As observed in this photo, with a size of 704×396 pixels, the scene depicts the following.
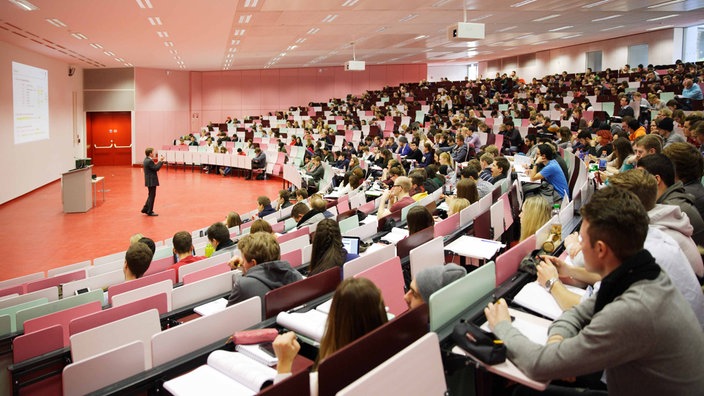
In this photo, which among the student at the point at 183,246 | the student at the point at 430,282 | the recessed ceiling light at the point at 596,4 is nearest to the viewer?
the student at the point at 430,282

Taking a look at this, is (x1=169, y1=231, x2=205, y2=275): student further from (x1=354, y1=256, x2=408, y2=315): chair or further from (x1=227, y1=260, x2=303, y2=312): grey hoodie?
(x1=354, y1=256, x2=408, y2=315): chair

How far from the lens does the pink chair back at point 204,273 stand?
13.6 feet

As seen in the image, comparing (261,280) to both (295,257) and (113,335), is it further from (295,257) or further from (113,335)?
(295,257)

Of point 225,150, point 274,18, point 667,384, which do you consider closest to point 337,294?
point 667,384

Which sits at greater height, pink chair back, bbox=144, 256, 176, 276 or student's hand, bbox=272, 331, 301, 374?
student's hand, bbox=272, 331, 301, 374

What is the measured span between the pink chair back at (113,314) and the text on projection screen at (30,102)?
13.0 metres

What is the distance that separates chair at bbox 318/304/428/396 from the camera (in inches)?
70.9

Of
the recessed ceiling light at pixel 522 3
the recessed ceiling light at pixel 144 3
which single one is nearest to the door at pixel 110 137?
the recessed ceiling light at pixel 144 3

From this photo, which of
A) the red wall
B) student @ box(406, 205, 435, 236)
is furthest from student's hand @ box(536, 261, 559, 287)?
the red wall

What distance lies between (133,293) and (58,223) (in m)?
8.60

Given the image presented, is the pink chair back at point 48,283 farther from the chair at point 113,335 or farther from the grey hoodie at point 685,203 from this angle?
the grey hoodie at point 685,203

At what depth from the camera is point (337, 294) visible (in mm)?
1996

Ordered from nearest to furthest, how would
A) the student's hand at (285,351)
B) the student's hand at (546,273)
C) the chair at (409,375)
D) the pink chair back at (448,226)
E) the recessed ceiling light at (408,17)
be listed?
the chair at (409,375)
the student's hand at (285,351)
the student's hand at (546,273)
the pink chair back at (448,226)
the recessed ceiling light at (408,17)

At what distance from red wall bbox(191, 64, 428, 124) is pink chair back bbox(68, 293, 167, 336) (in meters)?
23.9
